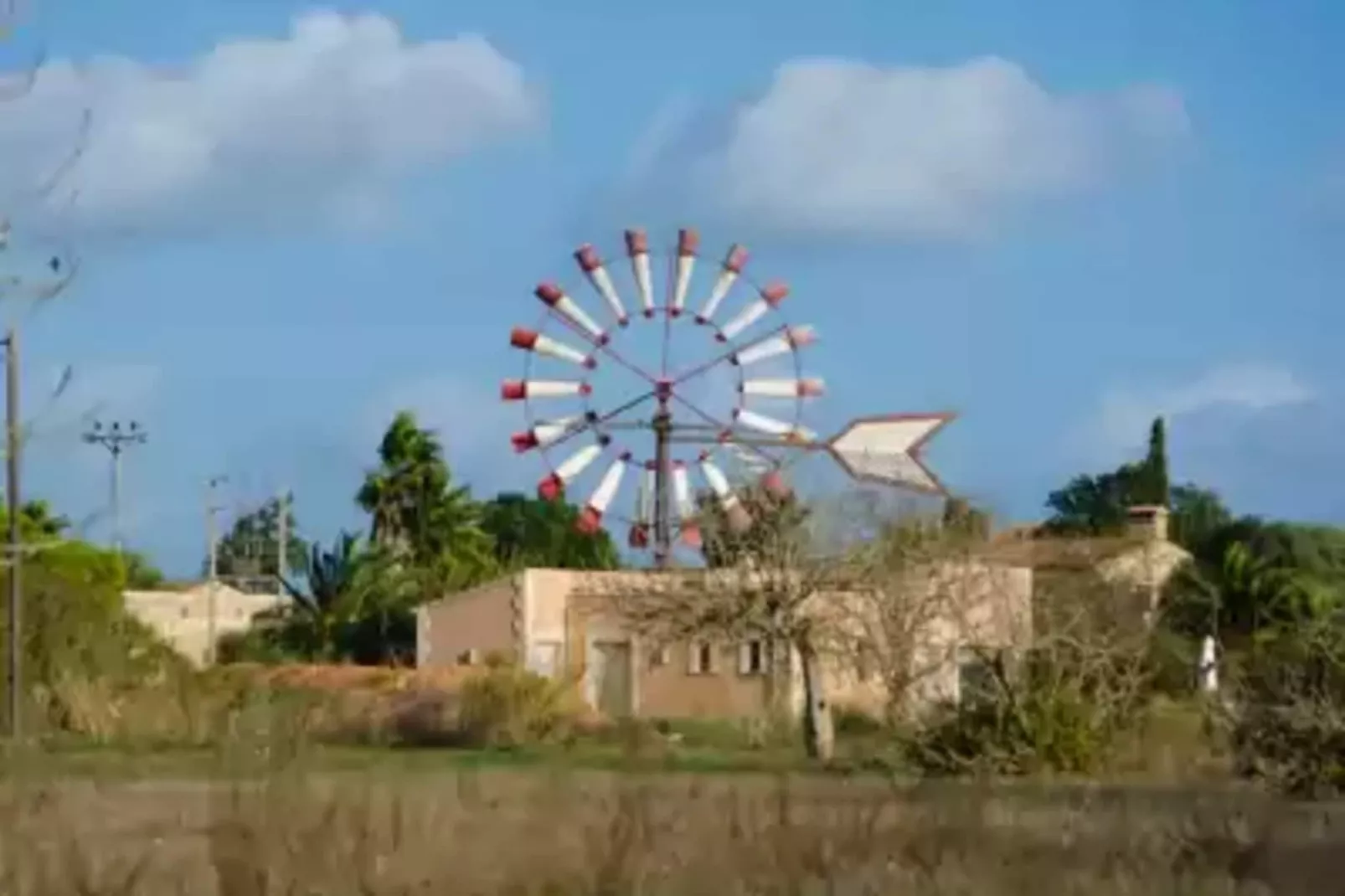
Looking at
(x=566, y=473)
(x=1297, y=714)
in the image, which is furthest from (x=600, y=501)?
(x=1297, y=714)

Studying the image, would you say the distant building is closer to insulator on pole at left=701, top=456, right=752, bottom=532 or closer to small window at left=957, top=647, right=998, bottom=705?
insulator on pole at left=701, top=456, right=752, bottom=532

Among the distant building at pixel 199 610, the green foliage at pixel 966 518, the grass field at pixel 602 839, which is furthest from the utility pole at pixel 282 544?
the grass field at pixel 602 839

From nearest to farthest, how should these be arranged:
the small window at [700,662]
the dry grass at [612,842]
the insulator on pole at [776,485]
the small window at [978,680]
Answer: the dry grass at [612,842] < the small window at [978,680] < the insulator on pole at [776,485] < the small window at [700,662]

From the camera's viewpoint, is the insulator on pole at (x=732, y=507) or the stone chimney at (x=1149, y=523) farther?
the stone chimney at (x=1149, y=523)

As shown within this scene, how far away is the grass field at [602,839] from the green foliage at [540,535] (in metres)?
81.1

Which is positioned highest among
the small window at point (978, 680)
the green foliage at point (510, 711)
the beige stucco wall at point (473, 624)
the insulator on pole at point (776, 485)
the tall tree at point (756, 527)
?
the insulator on pole at point (776, 485)

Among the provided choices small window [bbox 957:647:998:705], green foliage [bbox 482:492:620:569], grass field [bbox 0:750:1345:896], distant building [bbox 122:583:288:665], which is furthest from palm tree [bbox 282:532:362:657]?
grass field [bbox 0:750:1345:896]

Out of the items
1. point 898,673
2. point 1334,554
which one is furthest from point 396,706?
point 1334,554

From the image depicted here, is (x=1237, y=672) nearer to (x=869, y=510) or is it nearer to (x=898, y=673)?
(x=898, y=673)

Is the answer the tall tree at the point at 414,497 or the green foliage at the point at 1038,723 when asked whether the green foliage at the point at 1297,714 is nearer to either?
the green foliage at the point at 1038,723

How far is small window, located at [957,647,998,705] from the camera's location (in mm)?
35562

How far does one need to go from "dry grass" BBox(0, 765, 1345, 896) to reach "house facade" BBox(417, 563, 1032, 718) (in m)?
30.0

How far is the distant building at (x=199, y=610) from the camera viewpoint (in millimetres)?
76500

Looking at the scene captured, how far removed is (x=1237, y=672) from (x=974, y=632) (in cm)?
964
